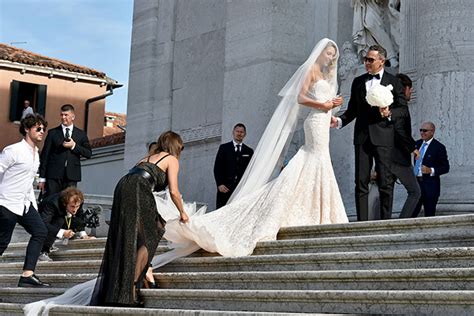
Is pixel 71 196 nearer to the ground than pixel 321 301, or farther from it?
farther from it

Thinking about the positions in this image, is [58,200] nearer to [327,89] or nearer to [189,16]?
[327,89]

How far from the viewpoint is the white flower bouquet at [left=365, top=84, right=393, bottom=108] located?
10070 millimetres

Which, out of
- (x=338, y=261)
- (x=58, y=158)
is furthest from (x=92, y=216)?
(x=338, y=261)

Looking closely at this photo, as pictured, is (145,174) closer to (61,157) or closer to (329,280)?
(329,280)

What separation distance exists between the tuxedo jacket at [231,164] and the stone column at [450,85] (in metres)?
2.36

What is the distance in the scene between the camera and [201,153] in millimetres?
17234

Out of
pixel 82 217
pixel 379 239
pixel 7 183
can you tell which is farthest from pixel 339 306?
pixel 82 217

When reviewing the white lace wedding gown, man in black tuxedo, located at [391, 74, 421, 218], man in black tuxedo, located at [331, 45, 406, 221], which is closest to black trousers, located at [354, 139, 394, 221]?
man in black tuxedo, located at [331, 45, 406, 221]

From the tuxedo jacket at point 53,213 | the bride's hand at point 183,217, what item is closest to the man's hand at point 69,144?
the tuxedo jacket at point 53,213

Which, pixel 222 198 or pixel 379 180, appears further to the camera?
pixel 222 198

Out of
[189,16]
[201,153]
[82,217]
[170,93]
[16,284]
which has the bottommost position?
[16,284]

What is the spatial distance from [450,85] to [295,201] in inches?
115

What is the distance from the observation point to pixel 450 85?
483 inches

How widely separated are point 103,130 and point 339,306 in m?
34.8
